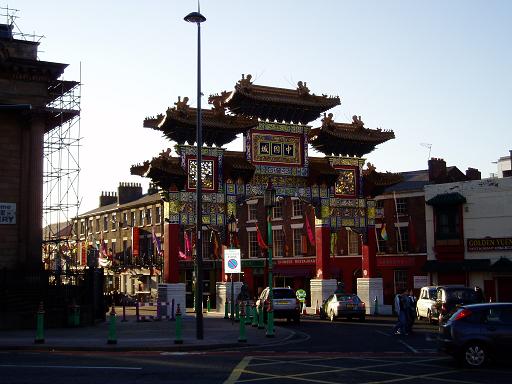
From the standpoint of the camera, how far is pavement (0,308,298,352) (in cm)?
2030

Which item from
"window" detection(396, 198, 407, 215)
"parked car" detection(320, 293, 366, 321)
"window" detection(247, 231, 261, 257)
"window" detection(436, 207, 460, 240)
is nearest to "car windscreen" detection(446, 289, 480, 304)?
"parked car" detection(320, 293, 366, 321)

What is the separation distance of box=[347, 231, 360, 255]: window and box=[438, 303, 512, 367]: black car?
42.1 metres

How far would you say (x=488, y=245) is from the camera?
45125mm

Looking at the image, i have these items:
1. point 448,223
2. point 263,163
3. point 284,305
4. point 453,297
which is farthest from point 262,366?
point 448,223

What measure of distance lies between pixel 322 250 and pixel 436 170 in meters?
15.2

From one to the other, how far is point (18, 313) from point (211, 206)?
13874mm

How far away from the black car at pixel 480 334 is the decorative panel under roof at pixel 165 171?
75.2 ft

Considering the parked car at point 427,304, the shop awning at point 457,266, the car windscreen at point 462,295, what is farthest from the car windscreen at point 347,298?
the shop awning at point 457,266

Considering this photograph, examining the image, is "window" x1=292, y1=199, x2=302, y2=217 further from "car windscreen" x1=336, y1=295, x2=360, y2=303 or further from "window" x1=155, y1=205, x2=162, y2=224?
"car windscreen" x1=336, y1=295, x2=360, y2=303

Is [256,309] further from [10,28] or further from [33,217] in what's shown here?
[10,28]

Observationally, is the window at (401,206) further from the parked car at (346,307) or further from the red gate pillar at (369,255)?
the parked car at (346,307)

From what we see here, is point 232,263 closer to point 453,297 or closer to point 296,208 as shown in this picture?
point 453,297

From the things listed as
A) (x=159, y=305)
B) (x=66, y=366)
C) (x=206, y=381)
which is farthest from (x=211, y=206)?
(x=206, y=381)

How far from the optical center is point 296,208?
197ft
